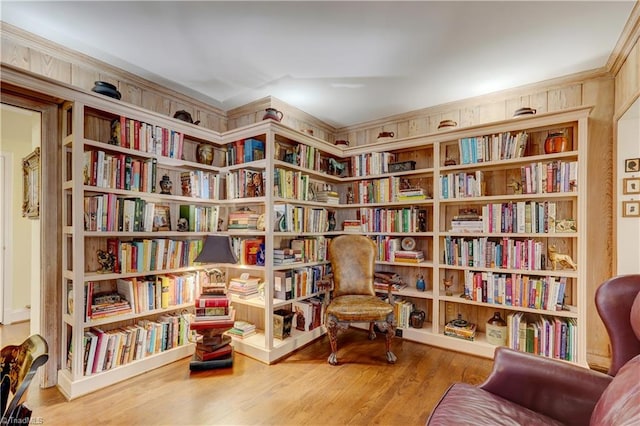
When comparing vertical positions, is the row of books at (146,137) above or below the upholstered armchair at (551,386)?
above

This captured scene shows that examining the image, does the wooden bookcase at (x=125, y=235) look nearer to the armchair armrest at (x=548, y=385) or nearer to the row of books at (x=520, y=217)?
the armchair armrest at (x=548, y=385)

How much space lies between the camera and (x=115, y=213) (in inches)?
89.0

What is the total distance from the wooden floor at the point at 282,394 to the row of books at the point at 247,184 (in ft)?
4.91

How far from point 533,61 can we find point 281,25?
2.00 m

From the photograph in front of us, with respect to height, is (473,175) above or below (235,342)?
above

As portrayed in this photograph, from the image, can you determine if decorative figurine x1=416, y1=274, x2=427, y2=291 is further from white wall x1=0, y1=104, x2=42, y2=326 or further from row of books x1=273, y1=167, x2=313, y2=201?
white wall x1=0, y1=104, x2=42, y2=326

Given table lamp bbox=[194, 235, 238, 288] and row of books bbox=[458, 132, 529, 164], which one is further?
row of books bbox=[458, 132, 529, 164]

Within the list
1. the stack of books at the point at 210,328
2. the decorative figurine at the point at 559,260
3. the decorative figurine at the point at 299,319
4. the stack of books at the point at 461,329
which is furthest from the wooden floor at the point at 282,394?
the decorative figurine at the point at 559,260

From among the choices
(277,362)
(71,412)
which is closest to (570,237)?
(277,362)

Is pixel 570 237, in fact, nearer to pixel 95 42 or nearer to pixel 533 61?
pixel 533 61

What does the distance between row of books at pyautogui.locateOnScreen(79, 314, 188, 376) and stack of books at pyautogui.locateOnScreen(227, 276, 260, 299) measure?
0.50 meters

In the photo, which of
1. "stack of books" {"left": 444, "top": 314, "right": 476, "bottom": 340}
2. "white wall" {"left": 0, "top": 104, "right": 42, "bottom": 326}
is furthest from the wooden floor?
"white wall" {"left": 0, "top": 104, "right": 42, "bottom": 326}

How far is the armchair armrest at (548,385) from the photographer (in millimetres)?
1233

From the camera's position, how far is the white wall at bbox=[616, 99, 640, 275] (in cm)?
227
